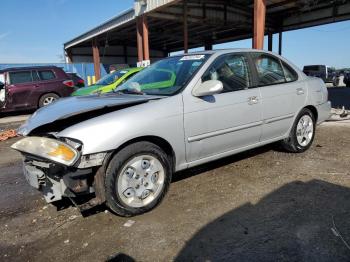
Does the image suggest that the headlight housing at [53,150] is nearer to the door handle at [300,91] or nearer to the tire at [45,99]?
the door handle at [300,91]

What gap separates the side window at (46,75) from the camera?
Result: 39.5 ft

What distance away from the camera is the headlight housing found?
2.79 meters

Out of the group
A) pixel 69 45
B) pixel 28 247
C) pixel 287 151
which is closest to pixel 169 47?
pixel 69 45

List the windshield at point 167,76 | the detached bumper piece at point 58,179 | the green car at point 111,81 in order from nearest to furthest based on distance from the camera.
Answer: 1. the detached bumper piece at point 58,179
2. the windshield at point 167,76
3. the green car at point 111,81

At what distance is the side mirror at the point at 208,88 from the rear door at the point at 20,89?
969 cm

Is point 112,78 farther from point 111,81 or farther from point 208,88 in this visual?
point 208,88

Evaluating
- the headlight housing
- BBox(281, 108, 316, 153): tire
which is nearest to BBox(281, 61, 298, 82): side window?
BBox(281, 108, 316, 153): tire

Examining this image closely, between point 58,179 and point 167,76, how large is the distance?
182cm

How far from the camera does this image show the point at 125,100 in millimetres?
3418

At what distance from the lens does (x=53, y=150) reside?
2.86 meters

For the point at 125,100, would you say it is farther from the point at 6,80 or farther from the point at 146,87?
the point at 6,80

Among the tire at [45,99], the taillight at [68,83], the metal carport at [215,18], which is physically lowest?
the tire at [45,99]

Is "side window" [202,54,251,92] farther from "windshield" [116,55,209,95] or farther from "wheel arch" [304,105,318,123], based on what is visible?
"wheel arch" [304,105,318,123]

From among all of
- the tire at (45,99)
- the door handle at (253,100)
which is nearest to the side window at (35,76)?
the tire at (45,99)
